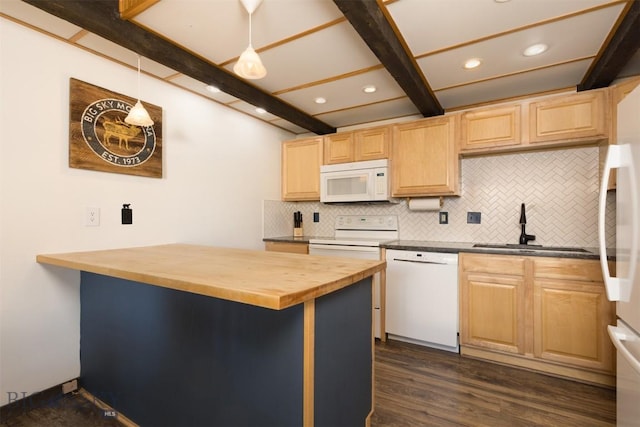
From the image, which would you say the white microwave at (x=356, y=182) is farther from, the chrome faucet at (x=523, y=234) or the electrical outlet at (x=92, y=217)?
the electrical outlet at (x=92, y=217)

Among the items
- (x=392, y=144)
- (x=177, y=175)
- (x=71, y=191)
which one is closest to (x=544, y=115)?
(x=392, y=144)

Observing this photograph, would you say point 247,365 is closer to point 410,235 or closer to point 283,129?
point 410,235

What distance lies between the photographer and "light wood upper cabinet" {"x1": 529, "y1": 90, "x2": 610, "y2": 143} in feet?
7.29

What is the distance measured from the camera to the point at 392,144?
3.08m

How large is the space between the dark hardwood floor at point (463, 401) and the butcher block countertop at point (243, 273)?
91 centimetres

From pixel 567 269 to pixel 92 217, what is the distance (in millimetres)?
3297

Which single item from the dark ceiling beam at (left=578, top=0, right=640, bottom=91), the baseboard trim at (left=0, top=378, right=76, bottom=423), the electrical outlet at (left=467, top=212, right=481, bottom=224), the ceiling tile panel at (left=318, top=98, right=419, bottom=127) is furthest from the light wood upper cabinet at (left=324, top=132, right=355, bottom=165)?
the baseboard trim at (left=0, top=378, right=76, bottom=423)

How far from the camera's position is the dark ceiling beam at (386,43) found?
1.50m

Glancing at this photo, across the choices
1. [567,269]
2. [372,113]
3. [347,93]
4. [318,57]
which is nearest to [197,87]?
[318,57]

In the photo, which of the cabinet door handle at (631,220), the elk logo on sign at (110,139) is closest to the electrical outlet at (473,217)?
the cabinet door handle at (631,220)

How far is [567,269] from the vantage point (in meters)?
2.15

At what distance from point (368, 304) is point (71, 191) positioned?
197 cm

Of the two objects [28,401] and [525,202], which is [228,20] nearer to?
[28,401]

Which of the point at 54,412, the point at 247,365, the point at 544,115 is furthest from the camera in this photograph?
the point at 544,115
